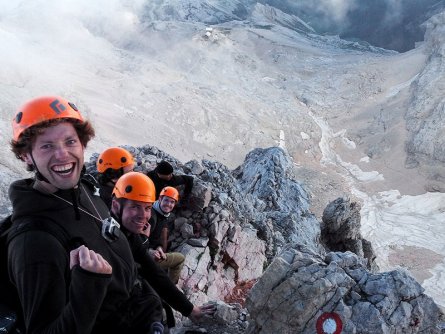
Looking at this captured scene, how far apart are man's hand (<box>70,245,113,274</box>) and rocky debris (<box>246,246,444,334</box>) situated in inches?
162

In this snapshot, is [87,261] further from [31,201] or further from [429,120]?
[429,120]

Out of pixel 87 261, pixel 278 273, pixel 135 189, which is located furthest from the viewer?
pixel 278 273

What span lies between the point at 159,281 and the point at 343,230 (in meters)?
19.9

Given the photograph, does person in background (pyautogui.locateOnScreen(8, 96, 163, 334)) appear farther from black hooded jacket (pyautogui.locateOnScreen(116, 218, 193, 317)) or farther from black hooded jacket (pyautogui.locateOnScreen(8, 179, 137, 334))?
black hooded jacket (pyautogui.locateOnScreen(116, 218, 193, 317))

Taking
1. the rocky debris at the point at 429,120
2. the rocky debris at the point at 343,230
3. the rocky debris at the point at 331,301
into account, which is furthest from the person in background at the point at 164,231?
the rocky debris at the point at 429,120

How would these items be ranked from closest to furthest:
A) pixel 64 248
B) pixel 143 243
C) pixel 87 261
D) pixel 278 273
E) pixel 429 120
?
1. pixel 87 261
2. pixel 64 248
3. pixel 143 243
4. pixel 278 273
5. pixel 429 120

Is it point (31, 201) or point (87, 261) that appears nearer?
point (87, 261)

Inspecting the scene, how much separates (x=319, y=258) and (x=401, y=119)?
234ft

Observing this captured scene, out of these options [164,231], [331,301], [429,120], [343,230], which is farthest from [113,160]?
[429,120]

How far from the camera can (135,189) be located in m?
5.46

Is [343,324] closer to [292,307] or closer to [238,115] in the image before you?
[292,307]

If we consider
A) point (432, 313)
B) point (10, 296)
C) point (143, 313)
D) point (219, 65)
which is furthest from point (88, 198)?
point (219, 65)

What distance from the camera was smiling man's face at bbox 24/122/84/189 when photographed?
289 cm

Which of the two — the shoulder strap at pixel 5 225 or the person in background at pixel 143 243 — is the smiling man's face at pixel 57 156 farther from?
the person in background at pixel 143 243
